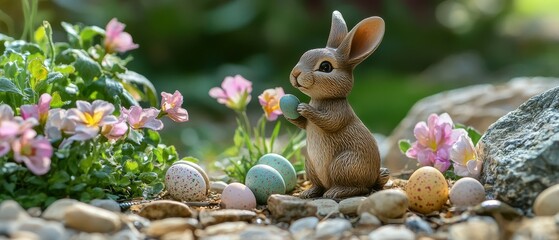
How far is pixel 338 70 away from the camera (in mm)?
2852

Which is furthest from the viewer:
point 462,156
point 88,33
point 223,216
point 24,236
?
point 88,33

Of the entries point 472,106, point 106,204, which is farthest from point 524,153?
point 472,106

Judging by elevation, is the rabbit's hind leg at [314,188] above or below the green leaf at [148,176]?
below

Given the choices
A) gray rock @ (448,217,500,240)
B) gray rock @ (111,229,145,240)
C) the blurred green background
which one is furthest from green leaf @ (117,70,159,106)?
the blurred green background

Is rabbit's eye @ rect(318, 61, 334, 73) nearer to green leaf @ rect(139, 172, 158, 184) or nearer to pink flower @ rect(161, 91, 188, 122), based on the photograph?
pink flower @ rect(161, 91, 188, 122)

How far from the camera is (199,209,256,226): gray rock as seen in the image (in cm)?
246

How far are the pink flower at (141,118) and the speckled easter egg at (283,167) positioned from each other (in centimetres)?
57

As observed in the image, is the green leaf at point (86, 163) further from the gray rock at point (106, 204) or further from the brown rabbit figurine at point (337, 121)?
the brown rabbit figurine at point (337, 121)

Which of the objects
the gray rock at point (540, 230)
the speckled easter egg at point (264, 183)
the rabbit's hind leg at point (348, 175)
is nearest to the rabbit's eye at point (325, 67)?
the rabbit's hind leg at point (348, 175)

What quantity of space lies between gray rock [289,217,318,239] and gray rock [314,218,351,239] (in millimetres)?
37

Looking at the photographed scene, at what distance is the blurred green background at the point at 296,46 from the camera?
335 inches

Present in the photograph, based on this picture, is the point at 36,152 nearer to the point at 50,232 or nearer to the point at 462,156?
the point at 50,232

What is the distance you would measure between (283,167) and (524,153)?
101cm

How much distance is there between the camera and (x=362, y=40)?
2930 mm
